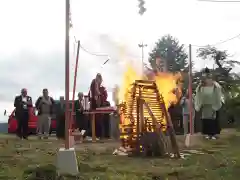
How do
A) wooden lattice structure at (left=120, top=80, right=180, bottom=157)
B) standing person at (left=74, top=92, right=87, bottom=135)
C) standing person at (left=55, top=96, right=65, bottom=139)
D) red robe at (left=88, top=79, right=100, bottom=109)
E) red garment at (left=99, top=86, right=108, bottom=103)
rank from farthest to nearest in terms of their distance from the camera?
standing person at (left=74, top=92, right=87, bottom=135), standing person at (left=55, top=96, right=65, bottom=139), red garment at (left=99, top=86, right=108, bottom=103), red robe at (left=88, top=79, right=100, bottom=109), wooden lattice structure at (left=120, top=80, right=180, bottom=157)

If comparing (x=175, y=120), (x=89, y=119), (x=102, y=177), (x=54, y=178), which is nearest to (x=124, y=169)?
(x=102, y=177)

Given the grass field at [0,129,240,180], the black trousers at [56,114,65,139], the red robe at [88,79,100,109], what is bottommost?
the grass field at [0,129,240,180]

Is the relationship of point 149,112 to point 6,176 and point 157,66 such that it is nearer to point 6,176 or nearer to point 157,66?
point 157,66

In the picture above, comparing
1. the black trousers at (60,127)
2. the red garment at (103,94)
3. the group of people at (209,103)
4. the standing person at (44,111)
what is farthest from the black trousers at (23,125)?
the group of people at (209,103)

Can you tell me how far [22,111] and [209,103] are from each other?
21.4ft

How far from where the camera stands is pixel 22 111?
15.2m

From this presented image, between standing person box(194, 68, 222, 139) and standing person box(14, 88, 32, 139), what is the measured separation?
6.03m

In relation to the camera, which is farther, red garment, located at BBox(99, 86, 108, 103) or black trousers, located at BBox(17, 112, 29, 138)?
black trousers, located at BBox(17, 112, 29, 138)

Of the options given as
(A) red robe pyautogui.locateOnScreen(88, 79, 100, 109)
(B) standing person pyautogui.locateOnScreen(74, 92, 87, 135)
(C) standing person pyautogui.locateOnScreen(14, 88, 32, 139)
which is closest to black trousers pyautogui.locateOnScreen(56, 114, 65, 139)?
(B) standing person pyautogui.locateOnScreen(74, 92, 87, 135)

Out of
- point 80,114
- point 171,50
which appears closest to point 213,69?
point 171,50

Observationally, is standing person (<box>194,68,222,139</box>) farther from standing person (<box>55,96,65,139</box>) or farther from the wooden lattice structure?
standing person (<box>55,96,65,139</box>)

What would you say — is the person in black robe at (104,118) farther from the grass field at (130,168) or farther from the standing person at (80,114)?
the grass field at (130,168)

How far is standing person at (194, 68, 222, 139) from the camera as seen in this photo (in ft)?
41.3

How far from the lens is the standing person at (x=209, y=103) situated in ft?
41.3
